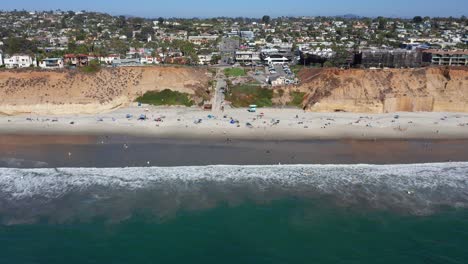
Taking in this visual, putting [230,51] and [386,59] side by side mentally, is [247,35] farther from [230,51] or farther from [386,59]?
[386,59]

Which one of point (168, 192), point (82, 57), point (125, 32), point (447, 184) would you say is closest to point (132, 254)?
point (168, 192)

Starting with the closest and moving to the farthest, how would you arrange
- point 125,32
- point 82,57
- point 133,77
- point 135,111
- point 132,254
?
point 132,254, point 135,111, point 133,77, point 82,57, point 125,32

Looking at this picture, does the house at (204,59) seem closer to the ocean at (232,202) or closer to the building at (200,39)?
the building at (200,39)

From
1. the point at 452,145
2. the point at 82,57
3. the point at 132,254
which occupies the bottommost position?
the point at 132,254

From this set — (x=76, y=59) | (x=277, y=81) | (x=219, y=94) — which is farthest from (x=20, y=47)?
(x=277, y=81)

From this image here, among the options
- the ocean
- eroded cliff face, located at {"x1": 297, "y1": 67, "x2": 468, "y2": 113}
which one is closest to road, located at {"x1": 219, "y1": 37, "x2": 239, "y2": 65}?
eroded cliff face, located at {"x1": 297, "y1": 67, "x2": 468, "y2": 113}

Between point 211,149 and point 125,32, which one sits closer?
point 211,149

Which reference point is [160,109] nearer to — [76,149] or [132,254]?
[76,149]
